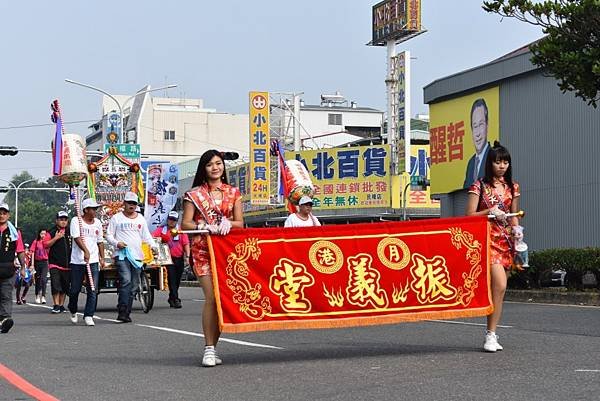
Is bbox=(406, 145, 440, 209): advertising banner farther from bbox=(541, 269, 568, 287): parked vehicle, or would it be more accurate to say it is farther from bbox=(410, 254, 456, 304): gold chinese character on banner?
bbox=(410, 254, 456, 304): gold chinese character on banner

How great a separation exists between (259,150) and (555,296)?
40772 millimetres

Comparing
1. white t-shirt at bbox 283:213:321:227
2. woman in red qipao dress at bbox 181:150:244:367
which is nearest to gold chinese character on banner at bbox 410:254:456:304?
woman in red qipao dress at bbox 181:150:244:367

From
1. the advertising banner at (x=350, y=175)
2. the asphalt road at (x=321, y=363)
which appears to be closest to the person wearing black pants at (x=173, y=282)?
the asphalt road at (x=321, y=363)

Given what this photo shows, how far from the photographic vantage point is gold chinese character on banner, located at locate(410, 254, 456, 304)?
35.1ft

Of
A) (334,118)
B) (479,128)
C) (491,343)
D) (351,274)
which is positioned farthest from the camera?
(334,118)

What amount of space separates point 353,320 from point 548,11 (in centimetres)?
981

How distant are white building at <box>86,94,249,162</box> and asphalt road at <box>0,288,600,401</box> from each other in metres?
90.3

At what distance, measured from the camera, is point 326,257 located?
34.8ft

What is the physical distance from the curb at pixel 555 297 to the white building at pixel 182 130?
80.7 metres

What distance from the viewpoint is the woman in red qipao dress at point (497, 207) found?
10453mm

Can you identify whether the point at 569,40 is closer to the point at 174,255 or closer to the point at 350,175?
the point at 174,255

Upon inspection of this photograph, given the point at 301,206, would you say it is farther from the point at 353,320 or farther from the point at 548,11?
the point at 548,11

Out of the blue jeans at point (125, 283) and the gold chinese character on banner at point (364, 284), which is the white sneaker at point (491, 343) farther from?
the blue jeans at point (125, 283)

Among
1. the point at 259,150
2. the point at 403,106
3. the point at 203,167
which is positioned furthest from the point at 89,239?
A: the point at 259,150
